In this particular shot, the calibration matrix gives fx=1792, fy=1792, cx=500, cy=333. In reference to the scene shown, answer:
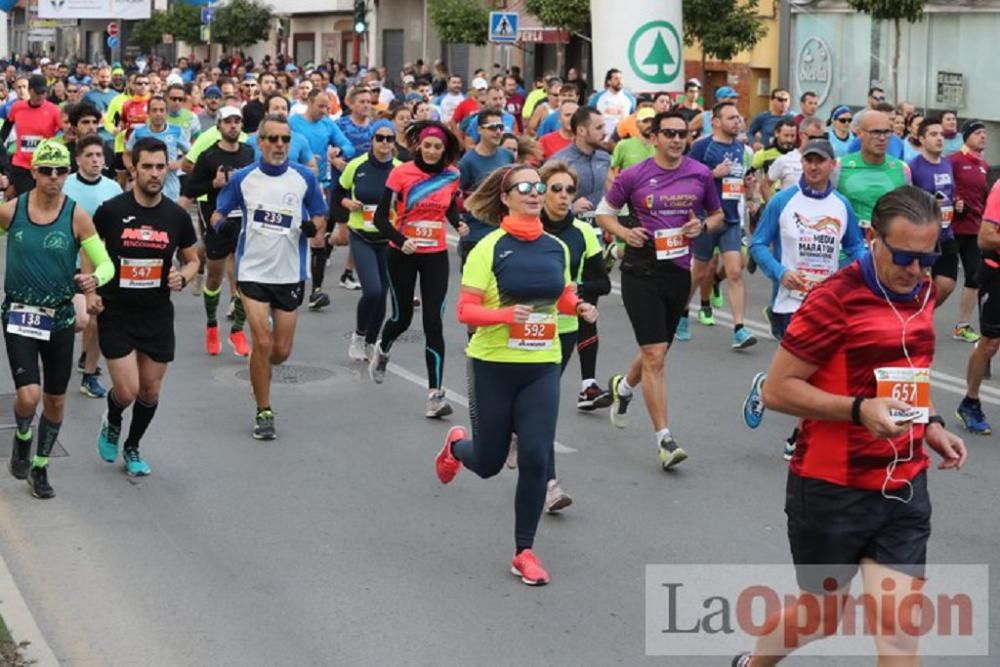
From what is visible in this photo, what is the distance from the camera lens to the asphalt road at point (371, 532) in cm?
692

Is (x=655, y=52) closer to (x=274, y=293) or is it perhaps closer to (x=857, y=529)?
(x=274, y=293)

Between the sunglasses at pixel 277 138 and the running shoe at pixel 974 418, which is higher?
the sunglasses at pixel 277 138

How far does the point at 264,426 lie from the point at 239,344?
286 cm

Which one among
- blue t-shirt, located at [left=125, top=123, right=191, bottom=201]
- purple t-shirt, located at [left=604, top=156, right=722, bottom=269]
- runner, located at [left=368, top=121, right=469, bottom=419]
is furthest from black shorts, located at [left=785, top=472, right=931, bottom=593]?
blue t-shirt, located at [left=125, top=123, right=191, bottom=201]

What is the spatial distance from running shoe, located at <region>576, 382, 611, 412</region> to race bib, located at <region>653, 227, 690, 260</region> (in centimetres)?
166

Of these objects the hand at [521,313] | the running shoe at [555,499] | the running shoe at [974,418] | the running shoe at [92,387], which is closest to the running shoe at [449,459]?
the running shoe at [555,499]

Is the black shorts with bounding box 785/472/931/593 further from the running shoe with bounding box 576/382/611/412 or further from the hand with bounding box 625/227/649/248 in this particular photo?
the running shoe with bounding box 576/382/611/412

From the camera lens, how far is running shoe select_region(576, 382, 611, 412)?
444 inches

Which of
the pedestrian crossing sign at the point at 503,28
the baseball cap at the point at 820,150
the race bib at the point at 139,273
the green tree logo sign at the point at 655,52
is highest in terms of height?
the pedestrian crossing sign at the point at 503,28

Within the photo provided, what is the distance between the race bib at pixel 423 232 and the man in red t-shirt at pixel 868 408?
616 cm

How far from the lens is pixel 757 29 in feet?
105

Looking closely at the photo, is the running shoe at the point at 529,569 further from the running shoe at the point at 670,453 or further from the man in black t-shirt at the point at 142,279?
the man in black t-shirt at the point at 142,279

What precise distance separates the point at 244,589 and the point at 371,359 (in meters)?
5.15

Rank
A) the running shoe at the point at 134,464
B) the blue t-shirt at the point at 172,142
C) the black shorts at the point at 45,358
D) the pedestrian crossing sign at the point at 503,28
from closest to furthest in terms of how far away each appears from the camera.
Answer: the black shorts at the point at 45,358 < the running shoe at the point at 134,464 < the blue t-shirt at the point at 172,142 < the pedestrian crossing sign at the point at 503,28
